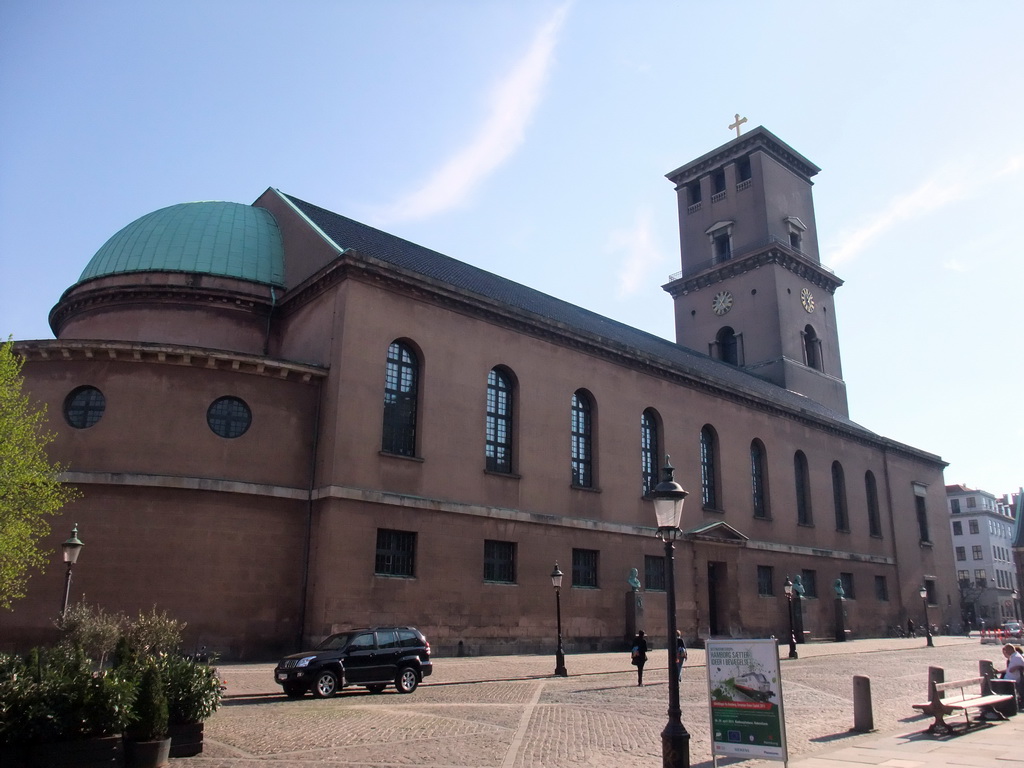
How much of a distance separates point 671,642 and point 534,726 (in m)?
4.84

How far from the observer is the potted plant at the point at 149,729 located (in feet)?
32.9

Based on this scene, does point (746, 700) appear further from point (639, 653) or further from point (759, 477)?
point (759, 477)

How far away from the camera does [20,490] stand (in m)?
22.5

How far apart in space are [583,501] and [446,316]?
30.3 ft

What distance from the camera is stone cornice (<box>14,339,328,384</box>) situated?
2533 centimetres

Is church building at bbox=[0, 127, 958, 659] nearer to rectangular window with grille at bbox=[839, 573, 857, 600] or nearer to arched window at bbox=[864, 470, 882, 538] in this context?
rectangular window with grille at bbox=[839, 573, 857, 600]

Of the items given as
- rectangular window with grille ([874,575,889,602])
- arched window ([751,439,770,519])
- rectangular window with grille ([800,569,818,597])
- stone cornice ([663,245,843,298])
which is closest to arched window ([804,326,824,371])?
stone cornice ([663,245,843,298])

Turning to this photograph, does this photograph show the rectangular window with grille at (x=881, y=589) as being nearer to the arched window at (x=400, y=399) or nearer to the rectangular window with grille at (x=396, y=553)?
the rectangular window with grille at (x=396, y=553)

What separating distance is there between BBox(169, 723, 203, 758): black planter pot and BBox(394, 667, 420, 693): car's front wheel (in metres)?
8.27

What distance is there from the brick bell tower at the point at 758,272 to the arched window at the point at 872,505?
6339 mm

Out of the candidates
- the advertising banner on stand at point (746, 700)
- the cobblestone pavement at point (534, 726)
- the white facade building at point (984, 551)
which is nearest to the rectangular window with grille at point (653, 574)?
the cobblestone pavement at point (534, 726)

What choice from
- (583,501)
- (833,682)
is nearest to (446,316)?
(583,501)

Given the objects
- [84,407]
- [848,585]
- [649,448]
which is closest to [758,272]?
[848,585]

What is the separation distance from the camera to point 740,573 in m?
39.3
